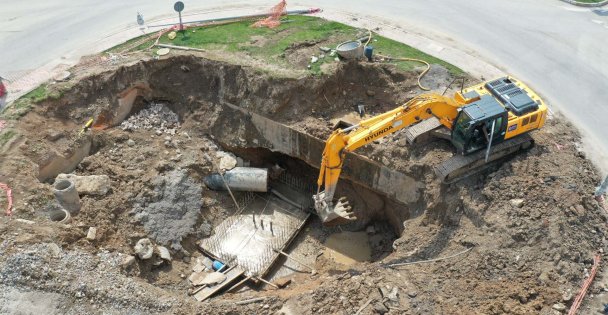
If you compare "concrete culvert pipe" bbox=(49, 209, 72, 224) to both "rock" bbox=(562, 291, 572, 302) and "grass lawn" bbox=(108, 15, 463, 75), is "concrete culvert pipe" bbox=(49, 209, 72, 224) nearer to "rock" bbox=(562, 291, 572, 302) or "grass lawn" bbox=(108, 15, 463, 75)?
"grass lawn" bbox=(108, 15, 463, 75)

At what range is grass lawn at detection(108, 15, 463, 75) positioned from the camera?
19375mm

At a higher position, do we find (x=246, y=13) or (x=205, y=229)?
(x=246, y=13)

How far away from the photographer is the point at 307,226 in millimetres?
18141

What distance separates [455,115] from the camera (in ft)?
47.4

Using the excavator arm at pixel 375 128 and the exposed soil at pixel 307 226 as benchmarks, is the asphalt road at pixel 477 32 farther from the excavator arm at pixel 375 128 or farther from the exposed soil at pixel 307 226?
the excavator arm at pixel 375 128

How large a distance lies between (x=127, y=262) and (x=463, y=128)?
10536 millimetres

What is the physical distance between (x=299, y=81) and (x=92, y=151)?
26.3ft

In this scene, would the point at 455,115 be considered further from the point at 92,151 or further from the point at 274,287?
the point at 92,151

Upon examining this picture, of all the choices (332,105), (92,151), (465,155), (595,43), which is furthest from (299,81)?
(595,43)

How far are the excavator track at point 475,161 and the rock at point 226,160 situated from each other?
24.9 ft

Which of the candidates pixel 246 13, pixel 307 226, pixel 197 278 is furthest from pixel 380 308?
pixel 246 13

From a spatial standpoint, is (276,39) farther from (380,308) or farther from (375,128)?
(380,308)

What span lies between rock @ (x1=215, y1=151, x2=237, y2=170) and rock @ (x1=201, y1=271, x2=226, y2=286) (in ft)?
13.6

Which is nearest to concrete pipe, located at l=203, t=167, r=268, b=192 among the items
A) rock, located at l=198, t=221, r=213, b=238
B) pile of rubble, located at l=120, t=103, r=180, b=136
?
rock, located at l=198, t=221, r=213, b=238
